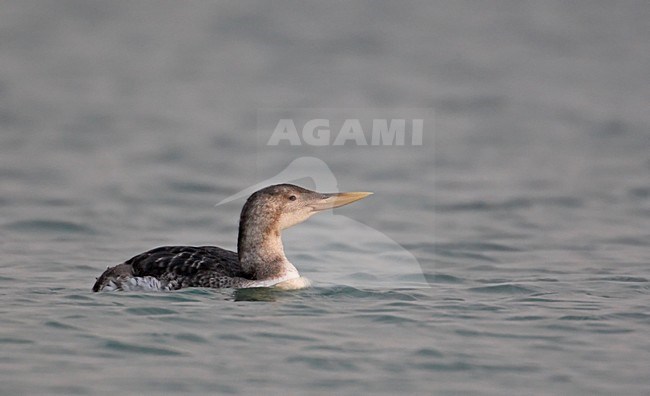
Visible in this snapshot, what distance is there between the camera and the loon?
10.2 metres

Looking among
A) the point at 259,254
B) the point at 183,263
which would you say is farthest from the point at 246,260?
the point at 183,263

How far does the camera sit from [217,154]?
16.9 metres

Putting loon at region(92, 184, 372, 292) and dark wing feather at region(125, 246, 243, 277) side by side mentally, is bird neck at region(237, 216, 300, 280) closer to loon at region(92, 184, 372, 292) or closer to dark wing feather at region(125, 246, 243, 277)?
loon at region(92, 184, 372, 292)

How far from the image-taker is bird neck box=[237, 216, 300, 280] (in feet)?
34.2

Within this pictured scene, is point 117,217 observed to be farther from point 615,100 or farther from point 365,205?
point 615,100

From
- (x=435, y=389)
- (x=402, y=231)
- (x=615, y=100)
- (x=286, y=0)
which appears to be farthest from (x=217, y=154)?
(x=435, y=389)

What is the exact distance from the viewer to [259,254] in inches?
411

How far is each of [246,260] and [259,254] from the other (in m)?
0.11

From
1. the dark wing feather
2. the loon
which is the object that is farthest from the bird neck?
the dark wing feather

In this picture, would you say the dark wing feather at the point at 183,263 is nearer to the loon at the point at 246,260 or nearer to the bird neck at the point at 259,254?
the loon at the point at 246,260

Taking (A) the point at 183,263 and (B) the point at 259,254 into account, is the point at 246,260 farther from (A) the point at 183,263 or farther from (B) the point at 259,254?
(A) the point at 183,263

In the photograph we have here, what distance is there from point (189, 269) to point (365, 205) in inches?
192

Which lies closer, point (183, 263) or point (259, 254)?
point (183, 263)

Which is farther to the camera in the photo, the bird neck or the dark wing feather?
the bird neck
